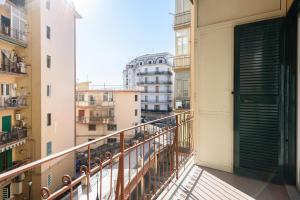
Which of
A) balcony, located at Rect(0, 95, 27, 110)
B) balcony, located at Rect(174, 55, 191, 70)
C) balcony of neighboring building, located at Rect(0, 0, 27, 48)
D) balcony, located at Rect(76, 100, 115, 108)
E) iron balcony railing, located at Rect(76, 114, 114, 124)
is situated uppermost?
balcony of neighboring building, located at Rect(0, 0, 27, 48)

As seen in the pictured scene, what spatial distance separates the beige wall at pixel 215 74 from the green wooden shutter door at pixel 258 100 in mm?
115

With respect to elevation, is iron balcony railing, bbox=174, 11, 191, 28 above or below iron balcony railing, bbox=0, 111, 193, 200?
above

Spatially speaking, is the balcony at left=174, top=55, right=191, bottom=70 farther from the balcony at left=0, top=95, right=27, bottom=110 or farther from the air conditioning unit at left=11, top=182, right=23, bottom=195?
the air conditioning unit at left=11, top=182, right=23, bottom=195

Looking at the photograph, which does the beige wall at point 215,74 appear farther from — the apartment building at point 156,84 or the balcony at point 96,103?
the apartment building at point 156,84

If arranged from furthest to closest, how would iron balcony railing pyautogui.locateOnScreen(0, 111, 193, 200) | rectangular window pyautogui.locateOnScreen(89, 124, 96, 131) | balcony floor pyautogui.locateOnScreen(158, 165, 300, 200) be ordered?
rectangular window pyautogui.locateOnScreen(89, 124, 96, 131) < balcony floor pyautogui.locateOnScreen(158, 165, 300, 200) < iron balcony railing pyautogui.locateOnScreen(0, 111, 193, 200)

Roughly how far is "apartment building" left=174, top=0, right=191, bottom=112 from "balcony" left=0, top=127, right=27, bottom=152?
7506mm

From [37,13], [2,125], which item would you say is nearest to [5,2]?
[37,13]

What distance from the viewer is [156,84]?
3597cm

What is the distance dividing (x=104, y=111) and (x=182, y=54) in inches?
519

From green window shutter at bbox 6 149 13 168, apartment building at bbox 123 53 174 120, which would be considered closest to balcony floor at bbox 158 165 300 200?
green window shutter at bbox 6 149 13 168

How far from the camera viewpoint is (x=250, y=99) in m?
2.59

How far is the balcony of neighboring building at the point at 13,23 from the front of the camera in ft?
28.9

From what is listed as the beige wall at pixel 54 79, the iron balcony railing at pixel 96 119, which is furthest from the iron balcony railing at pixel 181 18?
the iron balcony railing at pixel 96 119

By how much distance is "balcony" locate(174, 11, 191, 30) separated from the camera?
1014 cm
